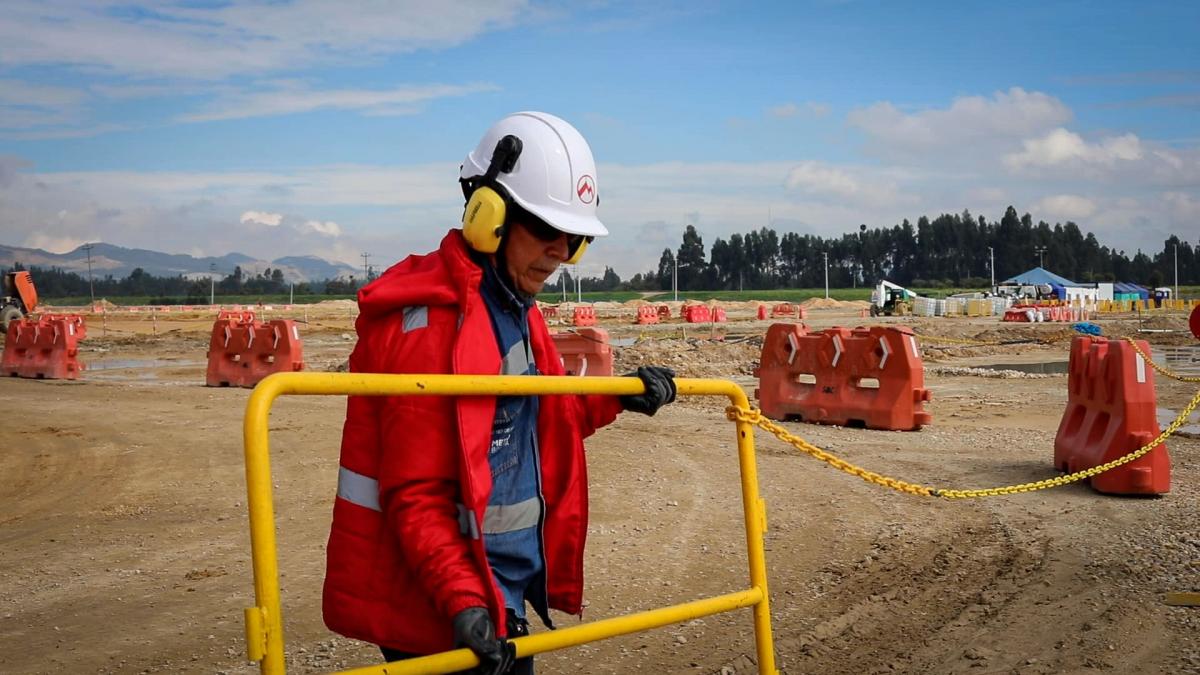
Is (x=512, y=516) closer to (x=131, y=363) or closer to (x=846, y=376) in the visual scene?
(x=846, y=376)

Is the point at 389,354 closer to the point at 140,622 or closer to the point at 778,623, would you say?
the point at 778,623

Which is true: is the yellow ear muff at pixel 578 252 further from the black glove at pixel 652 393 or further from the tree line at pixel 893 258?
the tree line at pixel 893 258

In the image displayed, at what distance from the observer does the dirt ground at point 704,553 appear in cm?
554

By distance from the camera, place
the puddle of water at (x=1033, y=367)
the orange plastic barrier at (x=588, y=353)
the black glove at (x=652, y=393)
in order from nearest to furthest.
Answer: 1. the black glove at (x=652, y=393)
2. the orange plastic barrier at (x=588, y=353)
3. the puddle of water at (x=1033, y=367)

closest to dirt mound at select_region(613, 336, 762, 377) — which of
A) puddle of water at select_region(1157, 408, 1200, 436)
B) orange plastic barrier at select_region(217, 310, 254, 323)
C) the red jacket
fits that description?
puddle of water at select_region(1157, 408, 1200, 436)

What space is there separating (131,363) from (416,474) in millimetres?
31318

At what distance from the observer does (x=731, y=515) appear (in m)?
8.63

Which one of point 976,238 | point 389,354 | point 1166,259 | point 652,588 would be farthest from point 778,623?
point 1166,259

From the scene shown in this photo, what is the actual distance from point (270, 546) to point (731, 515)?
642 centimetres

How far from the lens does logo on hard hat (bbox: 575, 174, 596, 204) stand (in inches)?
127

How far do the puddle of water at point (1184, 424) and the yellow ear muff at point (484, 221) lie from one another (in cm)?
1221

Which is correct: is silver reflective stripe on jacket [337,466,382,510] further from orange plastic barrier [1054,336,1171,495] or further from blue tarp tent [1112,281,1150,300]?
blue tarp tent [1112,281,1150,300]

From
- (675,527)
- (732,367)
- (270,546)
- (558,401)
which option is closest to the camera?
(270,546)

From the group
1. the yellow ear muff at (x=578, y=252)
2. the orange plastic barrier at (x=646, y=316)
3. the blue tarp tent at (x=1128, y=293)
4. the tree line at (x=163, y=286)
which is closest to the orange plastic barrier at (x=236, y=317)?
the orange plastic barrier at (x=646, y=316)
